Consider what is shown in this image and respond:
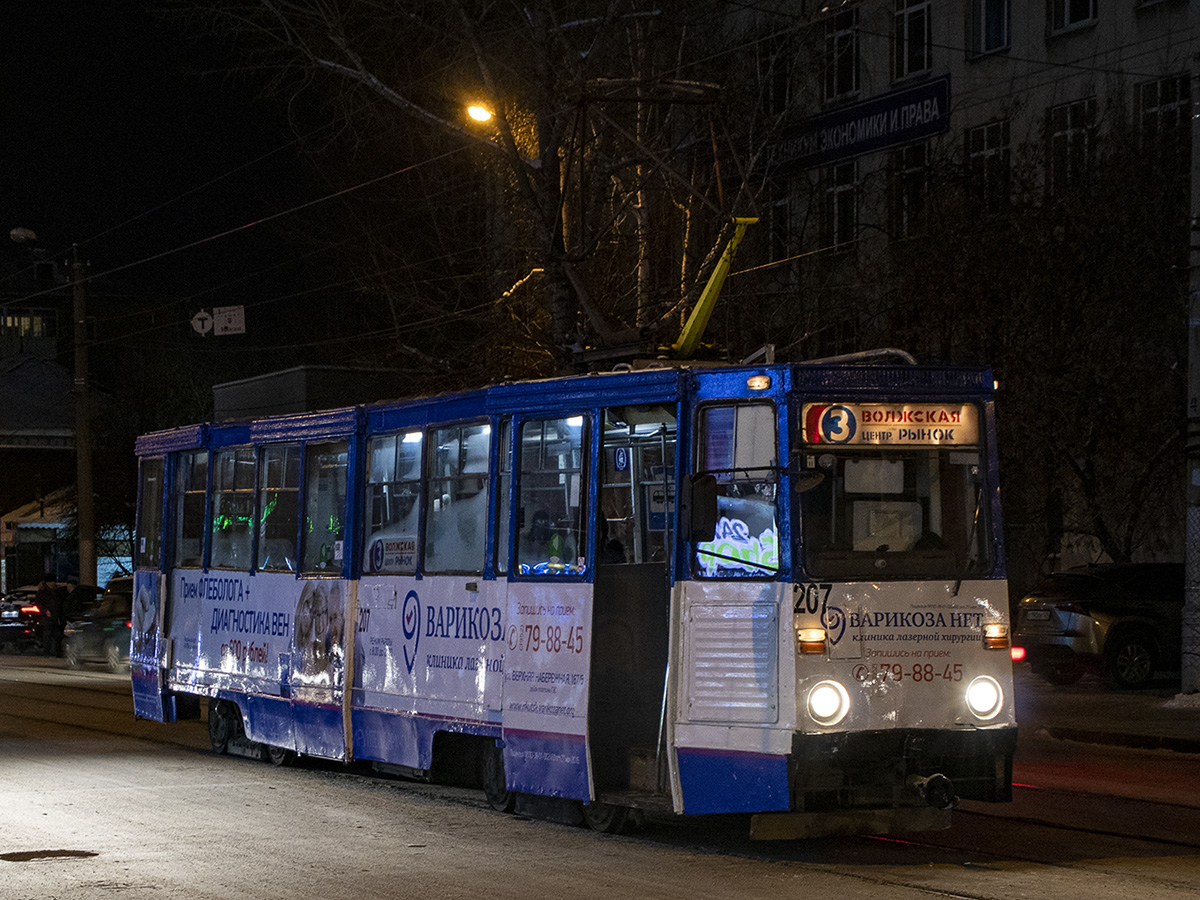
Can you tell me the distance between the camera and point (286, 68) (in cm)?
2506

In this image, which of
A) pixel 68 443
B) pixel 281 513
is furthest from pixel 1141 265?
pixel 68 443

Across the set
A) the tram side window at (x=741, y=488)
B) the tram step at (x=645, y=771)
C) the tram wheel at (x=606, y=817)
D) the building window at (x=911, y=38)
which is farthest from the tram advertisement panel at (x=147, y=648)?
the building window at (x=911, y=38)

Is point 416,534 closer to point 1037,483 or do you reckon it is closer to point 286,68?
point 286,68

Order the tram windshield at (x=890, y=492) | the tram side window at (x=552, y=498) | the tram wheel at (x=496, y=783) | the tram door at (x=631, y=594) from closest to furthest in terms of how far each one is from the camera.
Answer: the tram windshield at (x=890, y=492) < the tram door at (x=631, y=594) < the tram side window at (x=552, y=498) < the tram wheel at (x=496, y=783)

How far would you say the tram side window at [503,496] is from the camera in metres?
11.5

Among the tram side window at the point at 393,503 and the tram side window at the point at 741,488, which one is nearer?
the tram side window at the point at 741,488

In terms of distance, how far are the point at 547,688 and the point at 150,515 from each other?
800cm

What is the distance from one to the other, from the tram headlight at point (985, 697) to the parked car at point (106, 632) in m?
23.8

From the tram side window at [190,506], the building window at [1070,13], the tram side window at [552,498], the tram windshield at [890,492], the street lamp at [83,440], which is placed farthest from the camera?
the street lamp at [83,440]

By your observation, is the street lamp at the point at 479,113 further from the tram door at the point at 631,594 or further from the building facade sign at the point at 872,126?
the tram door at the point at 631,594

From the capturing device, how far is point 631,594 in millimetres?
10609

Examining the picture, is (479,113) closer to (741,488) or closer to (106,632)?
(741,488)

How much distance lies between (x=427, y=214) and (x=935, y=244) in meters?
8.47

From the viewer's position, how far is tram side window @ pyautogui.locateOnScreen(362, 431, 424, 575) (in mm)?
12828
